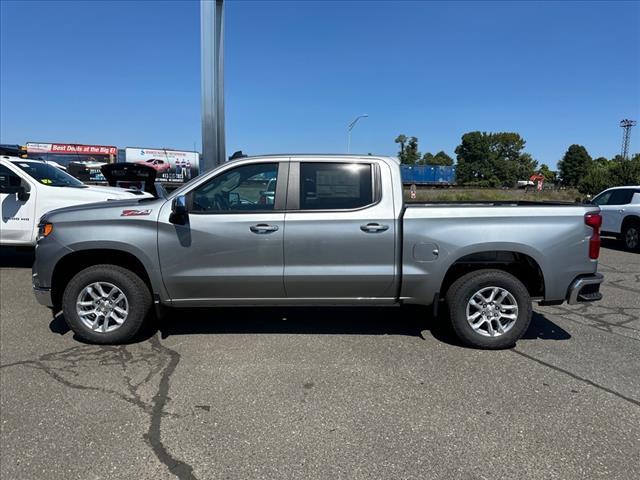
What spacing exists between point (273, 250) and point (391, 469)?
93.6 inches

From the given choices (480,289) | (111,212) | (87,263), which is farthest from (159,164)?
(480,289)

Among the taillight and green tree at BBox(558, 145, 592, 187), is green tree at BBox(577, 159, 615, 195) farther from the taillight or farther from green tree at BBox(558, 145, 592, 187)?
green tree at BBox(558, 145, 592, 187)

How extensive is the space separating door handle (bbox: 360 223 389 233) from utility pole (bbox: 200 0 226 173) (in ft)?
24.1

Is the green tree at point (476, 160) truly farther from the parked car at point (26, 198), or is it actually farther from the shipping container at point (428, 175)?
the parked car at point (26, 198)

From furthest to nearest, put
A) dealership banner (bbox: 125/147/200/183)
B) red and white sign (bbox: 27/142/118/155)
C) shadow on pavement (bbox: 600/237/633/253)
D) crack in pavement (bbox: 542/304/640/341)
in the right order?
red and white sign (bbox: 27/142/118/155)
dealership banner (bbox: 125/147/200/183)
shadow on pavement (bbox: 600/237/633/253)
crack in pavement (bbox: 542/304/640/341)

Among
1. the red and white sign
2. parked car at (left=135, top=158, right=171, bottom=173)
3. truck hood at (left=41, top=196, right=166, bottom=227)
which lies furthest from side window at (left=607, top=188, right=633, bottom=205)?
the red and white sign

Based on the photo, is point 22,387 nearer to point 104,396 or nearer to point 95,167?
point 104,396

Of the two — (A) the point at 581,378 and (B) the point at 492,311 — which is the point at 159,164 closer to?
(B) the point at 492,311

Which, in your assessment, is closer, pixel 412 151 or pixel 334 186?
pixel 334 186

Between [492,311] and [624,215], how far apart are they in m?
9.75

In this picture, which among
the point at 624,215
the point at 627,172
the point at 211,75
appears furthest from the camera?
the point at 627,172

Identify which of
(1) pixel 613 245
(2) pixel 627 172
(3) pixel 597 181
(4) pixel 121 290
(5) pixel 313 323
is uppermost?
(2) pixel 627 172

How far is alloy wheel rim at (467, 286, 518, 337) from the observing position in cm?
474

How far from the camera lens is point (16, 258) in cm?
991
